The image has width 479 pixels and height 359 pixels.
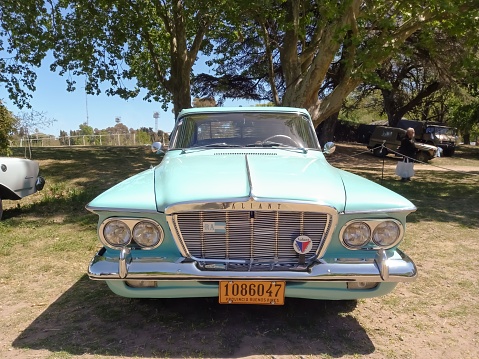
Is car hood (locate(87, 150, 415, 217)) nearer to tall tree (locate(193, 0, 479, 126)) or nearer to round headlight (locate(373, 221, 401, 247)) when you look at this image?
round headlight (locate(373, 221, 401, 247))

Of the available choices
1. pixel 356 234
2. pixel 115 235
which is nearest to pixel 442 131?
pixel 356 234

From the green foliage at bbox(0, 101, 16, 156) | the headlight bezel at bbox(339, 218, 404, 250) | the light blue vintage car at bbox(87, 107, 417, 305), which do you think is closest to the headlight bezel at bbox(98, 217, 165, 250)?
the light blue vintage car at bbox(87, 107, 417, 305)

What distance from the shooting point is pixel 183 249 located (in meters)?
3.22

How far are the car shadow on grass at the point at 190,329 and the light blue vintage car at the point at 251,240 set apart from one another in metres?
0.37

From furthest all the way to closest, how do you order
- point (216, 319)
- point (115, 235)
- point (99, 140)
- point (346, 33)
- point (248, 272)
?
point (99, 140) < point (346, 33) < point (216, 319) < point (115, 235) < point (248, 272)

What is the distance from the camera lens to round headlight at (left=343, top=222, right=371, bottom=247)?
3285 millimetres

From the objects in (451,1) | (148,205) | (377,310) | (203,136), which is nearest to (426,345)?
(377,310)

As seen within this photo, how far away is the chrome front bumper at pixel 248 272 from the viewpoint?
3.04 metres

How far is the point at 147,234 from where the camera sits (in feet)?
10.6

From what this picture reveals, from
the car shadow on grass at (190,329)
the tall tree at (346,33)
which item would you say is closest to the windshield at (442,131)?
the tall tree at (346,33)

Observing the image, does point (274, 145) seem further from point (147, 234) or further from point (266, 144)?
point (147, 234)

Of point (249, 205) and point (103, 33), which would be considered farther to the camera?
point (103, 33)

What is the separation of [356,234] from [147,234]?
1.60m

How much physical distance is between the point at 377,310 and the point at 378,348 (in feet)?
2.33
